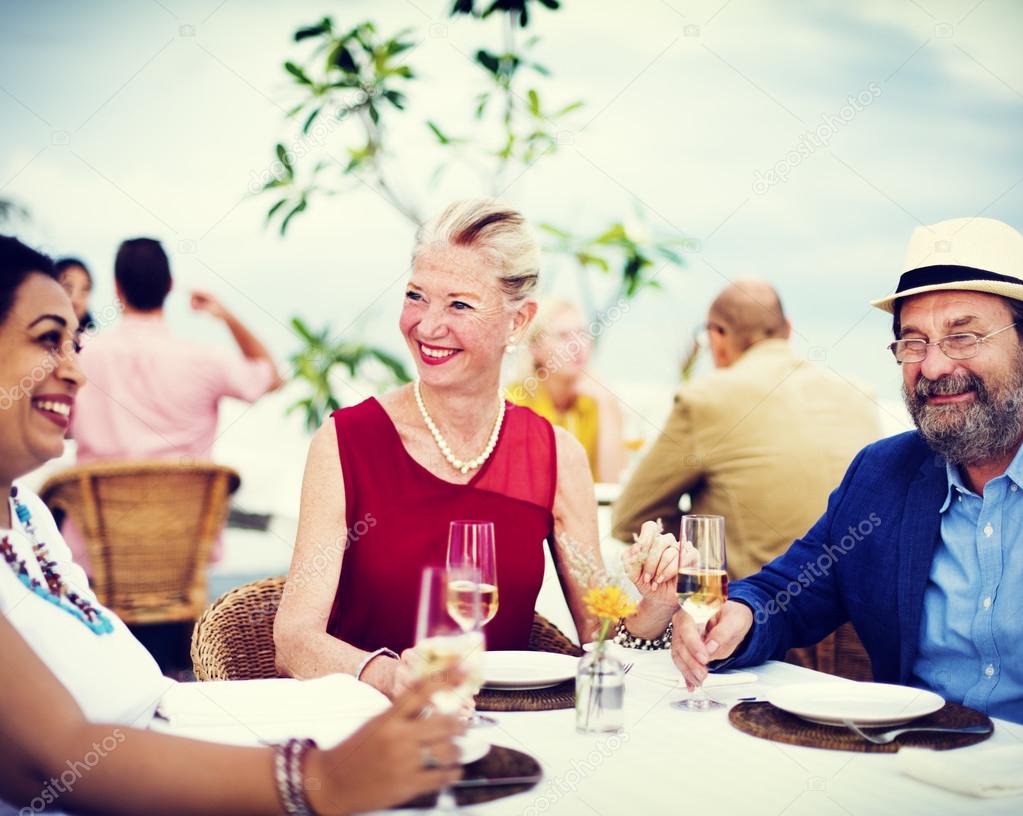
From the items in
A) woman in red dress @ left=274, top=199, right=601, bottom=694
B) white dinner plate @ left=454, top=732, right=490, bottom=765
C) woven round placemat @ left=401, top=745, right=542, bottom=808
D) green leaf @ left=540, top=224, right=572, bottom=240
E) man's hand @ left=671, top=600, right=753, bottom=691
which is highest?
green leaf @ left=540, top=224, right=572, bottom=240

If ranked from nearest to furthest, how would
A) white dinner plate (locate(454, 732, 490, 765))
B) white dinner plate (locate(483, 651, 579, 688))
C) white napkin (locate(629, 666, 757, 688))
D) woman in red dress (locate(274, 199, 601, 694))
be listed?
white dinner plate (locate(454, 732, 490, 765)), white dinner plate (locate(483, 651, 579, 688)), white napkin (locate(629, 666, 757, 688)), woman in red dress (locate(274, 199, 601, 694))

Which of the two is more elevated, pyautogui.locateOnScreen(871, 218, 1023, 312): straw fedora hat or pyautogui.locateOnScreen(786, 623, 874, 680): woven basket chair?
pyautogui.locateOnScreen(871, 218, 1023, 312): straw fedora hat

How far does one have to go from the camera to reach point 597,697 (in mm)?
1439

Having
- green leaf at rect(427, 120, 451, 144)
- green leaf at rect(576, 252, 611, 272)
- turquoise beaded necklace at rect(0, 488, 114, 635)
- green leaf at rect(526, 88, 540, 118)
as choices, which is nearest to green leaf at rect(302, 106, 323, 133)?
green leaf at rect(427, 120, 451, 144)

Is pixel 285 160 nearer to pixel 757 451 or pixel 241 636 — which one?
pixel 757 451

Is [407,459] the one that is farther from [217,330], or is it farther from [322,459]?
[217,330]

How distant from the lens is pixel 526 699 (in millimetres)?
1584

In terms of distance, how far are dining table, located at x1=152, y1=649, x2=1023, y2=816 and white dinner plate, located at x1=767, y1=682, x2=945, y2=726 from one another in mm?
79

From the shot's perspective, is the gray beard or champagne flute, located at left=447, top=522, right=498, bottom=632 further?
the gray beard

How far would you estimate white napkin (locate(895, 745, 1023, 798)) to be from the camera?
1.18 m

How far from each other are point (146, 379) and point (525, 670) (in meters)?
2.93

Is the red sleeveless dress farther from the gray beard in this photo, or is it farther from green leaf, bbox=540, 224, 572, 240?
green leaf, bbox=540, 224, 572, 240

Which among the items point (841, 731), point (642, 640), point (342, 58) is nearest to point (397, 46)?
point (342, 58)

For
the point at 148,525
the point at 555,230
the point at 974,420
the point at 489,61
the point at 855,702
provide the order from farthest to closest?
the point at 555,230, the point at 489,61, the point at 148,525, the point at 974,420, the point at 855,702
